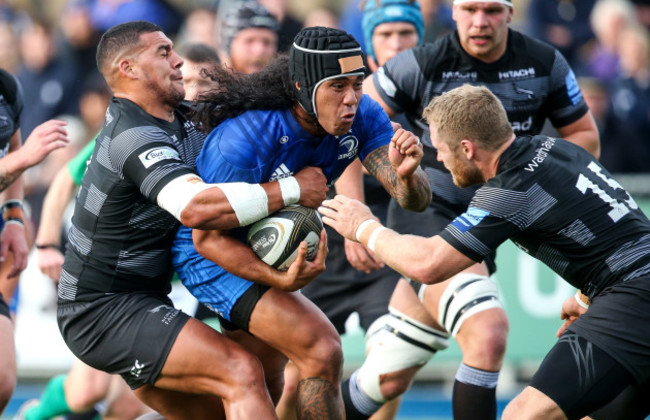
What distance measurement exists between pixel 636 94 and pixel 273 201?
730 cm

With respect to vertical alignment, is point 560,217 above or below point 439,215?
above

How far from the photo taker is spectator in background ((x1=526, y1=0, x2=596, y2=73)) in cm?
1172

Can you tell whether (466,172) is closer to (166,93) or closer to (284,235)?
(284,235)

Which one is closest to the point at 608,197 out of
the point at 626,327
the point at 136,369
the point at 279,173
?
the point at 626,327

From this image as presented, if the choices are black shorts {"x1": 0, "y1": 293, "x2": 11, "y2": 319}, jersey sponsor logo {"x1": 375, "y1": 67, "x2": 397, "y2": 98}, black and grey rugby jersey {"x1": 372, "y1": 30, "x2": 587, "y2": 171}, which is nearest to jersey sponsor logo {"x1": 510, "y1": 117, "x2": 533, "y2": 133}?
black and grey rugby jersey {"x1": 372, "y1": 30, "x2": 587, "y2": 171}

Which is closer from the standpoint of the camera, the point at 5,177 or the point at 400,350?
the point at 5,177

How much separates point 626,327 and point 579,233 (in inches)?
20.0

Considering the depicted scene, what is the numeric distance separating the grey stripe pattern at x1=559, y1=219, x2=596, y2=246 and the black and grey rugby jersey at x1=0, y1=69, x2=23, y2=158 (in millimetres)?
3565

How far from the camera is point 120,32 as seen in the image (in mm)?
5441

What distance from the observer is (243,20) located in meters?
8.52

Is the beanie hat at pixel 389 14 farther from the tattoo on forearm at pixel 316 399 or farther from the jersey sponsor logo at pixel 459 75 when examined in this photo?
the tattoo on forearm at pixel 316 399

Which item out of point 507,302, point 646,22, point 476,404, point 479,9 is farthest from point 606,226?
point 646,22

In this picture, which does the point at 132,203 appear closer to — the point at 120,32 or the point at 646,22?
the point at 120,32

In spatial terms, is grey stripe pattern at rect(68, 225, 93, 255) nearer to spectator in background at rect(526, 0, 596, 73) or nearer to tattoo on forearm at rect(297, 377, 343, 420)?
tattoo on forearm at rect(297, 377, 343, 420)
